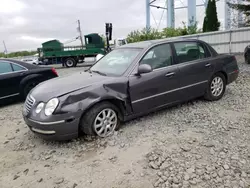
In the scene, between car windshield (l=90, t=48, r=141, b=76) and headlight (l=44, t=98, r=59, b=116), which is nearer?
headlight (l=44, t=98, r=59, b=116)

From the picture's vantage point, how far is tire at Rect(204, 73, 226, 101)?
15.9 ft

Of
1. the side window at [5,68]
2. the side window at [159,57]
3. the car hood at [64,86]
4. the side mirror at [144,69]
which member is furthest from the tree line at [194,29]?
the side window at [5,68]

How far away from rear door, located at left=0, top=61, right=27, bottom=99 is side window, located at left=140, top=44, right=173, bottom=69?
3933 mm

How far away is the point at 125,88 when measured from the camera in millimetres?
3682

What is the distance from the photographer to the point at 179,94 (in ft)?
14.3

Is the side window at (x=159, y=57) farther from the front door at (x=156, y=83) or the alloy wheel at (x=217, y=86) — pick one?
the alloy wheel at (x=217, y=86)

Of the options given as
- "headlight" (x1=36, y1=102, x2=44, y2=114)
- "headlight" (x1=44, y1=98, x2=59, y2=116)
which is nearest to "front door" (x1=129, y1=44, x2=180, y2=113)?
"headlight" (x1=44, y1=98, x2=59, y2=116)

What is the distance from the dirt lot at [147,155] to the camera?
255 centimetres

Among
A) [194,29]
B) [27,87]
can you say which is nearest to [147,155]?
[27,87]

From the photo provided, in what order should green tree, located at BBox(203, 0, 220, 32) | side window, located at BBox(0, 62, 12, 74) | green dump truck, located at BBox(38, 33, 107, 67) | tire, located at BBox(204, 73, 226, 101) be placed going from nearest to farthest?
tire, located at BBox(204, 73, 226, 101), side window, located at BBox(0, 62, 12, 74), green tree, located at BBox(203, 0, 220, 32), green dump truck, located at BBox(38, 33, 107, 67)

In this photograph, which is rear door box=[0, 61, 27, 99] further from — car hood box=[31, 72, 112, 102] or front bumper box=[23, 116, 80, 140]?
front bumper box=[23, 116, 80, 140]

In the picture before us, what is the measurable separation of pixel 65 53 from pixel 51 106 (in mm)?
17714

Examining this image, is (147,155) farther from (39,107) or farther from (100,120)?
(39,107)

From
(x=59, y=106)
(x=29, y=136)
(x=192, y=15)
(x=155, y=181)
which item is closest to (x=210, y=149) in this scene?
(x=155, y=181)
